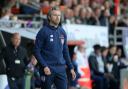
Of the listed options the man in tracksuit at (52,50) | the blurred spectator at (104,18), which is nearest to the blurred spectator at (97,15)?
the blurred spectator at (104,18)

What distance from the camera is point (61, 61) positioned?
34.8 feet

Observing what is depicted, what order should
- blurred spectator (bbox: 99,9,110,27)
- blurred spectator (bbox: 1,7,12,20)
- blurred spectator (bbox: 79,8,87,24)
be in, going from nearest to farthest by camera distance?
blurred spectator (bbox: 1,7,12,20) < blurred spectator (bbox: 79,8,87,24) < blurred spectator (bbox: 99,9,110,27)

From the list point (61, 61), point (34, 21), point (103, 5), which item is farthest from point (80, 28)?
point (61, 61)

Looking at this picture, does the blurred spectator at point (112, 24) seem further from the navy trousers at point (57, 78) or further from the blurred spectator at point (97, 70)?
the navy trousers at point (57, 78)

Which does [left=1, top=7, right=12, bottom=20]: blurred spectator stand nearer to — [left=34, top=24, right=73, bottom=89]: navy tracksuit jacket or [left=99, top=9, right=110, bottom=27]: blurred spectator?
[left=99, top=9, right=110, bottom=27]: blurred spectator

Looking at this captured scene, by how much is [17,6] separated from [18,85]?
21.6 ft

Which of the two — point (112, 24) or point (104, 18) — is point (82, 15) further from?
point (112, 24)

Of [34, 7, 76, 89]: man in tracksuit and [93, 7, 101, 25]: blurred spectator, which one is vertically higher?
[34, 7, 76, 89]: man in tracksuit

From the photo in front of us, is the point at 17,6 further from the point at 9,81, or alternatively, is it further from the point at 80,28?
the point at 9,81

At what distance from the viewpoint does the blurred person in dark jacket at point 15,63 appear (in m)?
13.6

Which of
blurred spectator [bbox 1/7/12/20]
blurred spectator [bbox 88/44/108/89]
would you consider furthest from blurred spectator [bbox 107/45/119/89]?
blurred spectator [bbox 1/7/12/20]

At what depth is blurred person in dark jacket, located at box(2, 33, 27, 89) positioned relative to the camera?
13562 mm

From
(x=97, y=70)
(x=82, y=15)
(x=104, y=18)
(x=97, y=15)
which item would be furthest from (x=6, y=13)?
(x=104, y=18)

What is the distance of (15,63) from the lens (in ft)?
44.5
